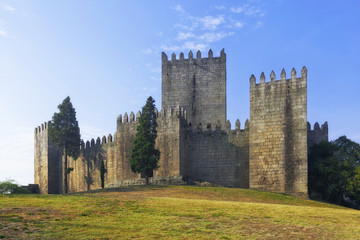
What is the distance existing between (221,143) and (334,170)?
11.2 meters

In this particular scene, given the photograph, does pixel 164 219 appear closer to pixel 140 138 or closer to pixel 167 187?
pixel 167 187

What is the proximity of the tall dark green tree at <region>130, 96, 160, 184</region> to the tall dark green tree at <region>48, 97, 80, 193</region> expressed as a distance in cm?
1191

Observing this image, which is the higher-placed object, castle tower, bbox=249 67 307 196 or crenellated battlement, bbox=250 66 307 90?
crenellated battlement, bbox=250 66 307 90

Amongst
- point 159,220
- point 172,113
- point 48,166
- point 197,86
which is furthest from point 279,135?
point 48,166

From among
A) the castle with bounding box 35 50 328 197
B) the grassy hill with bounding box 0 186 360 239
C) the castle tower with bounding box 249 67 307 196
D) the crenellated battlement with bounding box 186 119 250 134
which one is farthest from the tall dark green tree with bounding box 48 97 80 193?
the grassy hill with bounding box 0 186 360 239

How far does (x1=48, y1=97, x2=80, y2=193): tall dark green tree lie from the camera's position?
54906 millimetres

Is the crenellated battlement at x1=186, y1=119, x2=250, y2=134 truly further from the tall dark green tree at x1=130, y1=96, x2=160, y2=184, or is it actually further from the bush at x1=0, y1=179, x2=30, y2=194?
the bush at x1=0, y1=179, x2=30, y2=194

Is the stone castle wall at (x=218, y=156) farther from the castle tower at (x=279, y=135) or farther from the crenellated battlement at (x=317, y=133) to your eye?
the crenellated battlement at (x=317, y=133)

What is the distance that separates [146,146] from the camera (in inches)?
1763

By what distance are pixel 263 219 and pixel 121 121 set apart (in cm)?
3019

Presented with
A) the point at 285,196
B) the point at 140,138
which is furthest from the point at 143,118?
the point at 285,196

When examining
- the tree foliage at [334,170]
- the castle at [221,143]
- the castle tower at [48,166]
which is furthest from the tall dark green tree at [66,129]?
the tree foliage at [334,170]

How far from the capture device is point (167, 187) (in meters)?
41.1

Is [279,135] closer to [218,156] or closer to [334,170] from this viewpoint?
[334,170]
